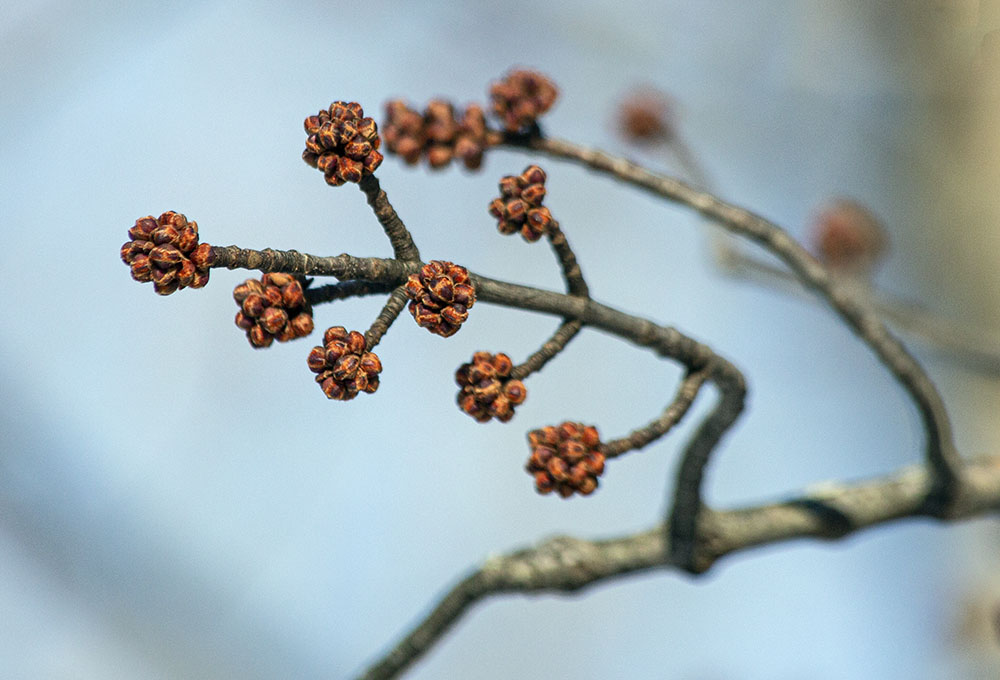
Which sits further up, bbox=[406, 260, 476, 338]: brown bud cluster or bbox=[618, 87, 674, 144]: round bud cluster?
bbox=[618, 87, 674, 144]: round bud cluster

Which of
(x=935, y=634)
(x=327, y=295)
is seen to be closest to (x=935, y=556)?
(x=935, y=634)

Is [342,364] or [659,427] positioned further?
[659,427]

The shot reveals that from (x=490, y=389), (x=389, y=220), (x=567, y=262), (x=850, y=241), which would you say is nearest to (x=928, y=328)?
(x=850, y=241)

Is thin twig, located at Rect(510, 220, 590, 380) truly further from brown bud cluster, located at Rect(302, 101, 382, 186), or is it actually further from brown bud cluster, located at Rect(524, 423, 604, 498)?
brown bud cluster, located at Rect(302, 101, 382, 186)

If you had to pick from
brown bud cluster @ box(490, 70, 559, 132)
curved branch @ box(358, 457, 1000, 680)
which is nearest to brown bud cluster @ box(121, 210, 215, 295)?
brown bud cluster @ box(490, 70, 559, 132)

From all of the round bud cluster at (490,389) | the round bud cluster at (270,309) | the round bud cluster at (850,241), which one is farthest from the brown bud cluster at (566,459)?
the round bud cluster at (850,241)

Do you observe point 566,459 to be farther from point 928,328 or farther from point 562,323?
point 928,328

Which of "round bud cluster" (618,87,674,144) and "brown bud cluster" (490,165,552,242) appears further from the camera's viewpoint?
"round bud cluster" (618,87,674,144)

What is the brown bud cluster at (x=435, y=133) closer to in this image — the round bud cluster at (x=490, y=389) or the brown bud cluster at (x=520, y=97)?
the brown bud cluster at (x=520, y=97)

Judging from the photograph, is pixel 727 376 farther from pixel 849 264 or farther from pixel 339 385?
pixel 849 264
